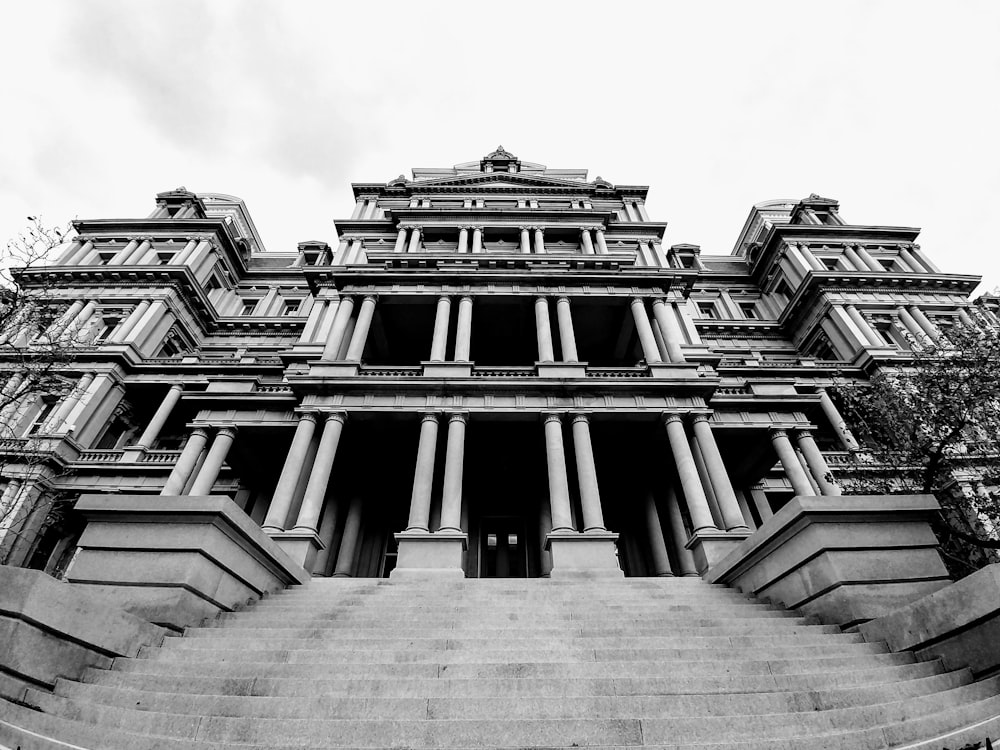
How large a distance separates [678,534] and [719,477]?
14.9 ft

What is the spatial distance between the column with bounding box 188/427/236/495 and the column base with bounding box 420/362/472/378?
8.67 metres

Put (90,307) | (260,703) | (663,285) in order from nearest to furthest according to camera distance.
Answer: (260,703)
(663,285)
(90,307)

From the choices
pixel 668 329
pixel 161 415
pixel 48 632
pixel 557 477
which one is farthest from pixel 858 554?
pixel 161 415

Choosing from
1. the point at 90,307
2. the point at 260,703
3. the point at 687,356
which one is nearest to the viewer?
the point at 260,703

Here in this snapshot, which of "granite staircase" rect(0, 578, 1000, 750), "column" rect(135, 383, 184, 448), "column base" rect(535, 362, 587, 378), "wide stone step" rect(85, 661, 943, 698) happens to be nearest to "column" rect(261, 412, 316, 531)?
"granite staircase" rect(0, 578, 1000, 750)

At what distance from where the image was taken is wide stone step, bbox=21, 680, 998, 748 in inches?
165

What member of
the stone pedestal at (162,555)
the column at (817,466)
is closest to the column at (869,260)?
the column at (817,466)

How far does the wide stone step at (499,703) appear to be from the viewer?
15.1 ft

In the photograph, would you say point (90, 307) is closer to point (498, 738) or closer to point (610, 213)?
point (610, 213)

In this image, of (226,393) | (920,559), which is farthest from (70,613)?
(226,393)

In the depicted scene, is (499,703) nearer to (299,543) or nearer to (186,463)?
(299,543)

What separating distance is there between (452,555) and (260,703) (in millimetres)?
9456

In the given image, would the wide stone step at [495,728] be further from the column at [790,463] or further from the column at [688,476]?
the column at [790,463]

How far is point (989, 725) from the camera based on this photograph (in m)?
3.97
